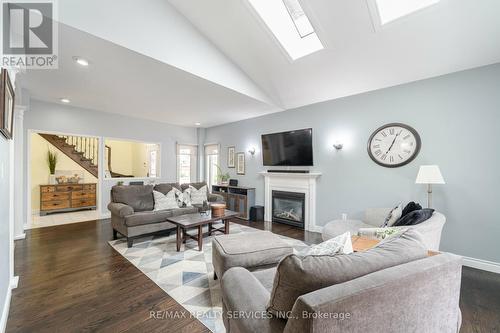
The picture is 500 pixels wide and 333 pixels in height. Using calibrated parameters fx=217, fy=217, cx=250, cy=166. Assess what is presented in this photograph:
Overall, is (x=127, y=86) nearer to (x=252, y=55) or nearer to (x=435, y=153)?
(x=252, y=55)

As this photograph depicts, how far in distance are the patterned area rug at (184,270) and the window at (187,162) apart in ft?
11.6

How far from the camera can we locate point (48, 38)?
2416 mm

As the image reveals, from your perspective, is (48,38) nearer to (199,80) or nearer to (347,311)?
(199,80)

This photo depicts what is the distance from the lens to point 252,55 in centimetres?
354

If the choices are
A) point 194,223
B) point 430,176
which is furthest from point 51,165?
point 430,176

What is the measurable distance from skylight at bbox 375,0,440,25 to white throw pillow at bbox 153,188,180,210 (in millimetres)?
4127

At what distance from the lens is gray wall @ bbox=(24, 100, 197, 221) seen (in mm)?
4574

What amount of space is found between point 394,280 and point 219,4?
342 centimetres

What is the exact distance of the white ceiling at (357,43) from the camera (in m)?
2.44

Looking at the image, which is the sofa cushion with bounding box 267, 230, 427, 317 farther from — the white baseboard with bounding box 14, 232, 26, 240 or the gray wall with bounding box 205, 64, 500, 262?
the white baseboard with bounding box 14, 232, 26, 240

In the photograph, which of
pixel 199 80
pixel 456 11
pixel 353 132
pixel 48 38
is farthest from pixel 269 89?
pixel 48 38

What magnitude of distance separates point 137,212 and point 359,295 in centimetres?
368

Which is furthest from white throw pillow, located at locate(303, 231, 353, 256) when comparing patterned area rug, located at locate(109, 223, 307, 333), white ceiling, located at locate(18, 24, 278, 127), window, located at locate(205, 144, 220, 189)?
window, located at locate(205, 144, 220, 189)

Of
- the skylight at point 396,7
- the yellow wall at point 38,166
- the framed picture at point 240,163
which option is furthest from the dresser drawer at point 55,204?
the skylight at point 396,7
